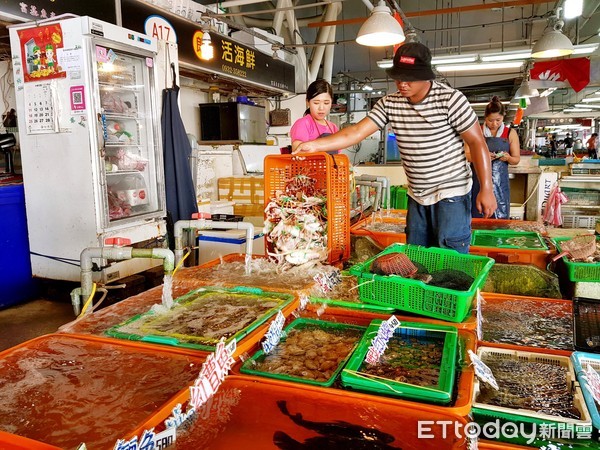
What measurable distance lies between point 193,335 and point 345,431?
807 mm

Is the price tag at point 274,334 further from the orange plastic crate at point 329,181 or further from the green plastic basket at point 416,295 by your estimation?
the orange plastic crate at point 329,181

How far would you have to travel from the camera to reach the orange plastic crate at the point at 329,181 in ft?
10.2

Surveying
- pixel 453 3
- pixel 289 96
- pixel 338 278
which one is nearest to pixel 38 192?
pixel 338 278

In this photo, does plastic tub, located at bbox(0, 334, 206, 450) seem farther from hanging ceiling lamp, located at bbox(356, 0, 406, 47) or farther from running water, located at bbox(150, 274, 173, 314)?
hanging ceiling lamp, located at bbox(356, 0, 406, 47)

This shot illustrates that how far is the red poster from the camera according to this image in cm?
437

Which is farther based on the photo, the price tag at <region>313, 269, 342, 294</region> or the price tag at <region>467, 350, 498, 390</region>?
the price tag at <region>313, 269, 342, 294</region>

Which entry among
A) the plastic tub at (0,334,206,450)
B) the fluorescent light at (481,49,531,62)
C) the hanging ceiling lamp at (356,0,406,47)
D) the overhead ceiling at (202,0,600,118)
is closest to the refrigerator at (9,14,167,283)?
the hanging ceiling lamp at (356,0,406,47)

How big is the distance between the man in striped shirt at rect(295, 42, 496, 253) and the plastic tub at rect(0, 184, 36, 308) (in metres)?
3.35

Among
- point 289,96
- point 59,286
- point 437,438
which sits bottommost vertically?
point 59,286

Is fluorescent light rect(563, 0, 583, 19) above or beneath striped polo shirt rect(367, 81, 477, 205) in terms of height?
above

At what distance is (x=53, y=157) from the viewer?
460 centimetres

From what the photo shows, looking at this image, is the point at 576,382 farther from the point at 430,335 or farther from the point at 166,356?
the point at 166,356

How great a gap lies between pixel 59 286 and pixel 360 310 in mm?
3817

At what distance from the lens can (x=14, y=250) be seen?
4.75m
